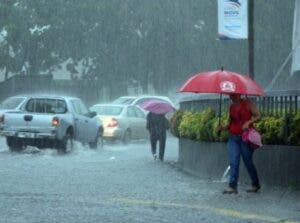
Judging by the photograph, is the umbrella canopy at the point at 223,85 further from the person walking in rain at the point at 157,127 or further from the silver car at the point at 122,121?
the silver car at the point at 122,121

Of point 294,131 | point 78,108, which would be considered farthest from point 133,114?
point 294,131

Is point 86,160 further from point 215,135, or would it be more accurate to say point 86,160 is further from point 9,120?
point 215,135

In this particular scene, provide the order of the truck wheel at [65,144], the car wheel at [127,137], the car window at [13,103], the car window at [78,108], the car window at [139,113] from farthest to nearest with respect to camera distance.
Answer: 1. the car window at [139,113]
2. the car wheel at [127,137]
3. the car window at [13,103]
4. the car window at [78,108]
5. the truck wheel at [65,144]

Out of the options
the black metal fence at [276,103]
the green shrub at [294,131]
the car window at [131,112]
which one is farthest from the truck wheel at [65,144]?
the green shrub at [294,131]

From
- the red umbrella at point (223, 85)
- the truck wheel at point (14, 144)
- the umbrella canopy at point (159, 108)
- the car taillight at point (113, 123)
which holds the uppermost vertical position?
the red umbrella at point (223, 85)

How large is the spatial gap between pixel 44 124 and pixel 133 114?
8.20m

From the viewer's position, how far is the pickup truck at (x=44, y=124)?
24609 mm

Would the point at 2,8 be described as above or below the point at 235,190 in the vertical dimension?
above

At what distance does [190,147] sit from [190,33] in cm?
3000

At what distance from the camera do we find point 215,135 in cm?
1719

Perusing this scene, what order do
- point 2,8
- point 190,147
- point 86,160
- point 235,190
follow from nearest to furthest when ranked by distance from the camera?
point 235,190 → point 190,147 → point 86,160 → point 2,8

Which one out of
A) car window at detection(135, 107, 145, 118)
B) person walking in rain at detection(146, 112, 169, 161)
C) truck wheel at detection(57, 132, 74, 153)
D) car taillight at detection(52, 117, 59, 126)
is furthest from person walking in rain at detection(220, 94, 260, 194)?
car window at detection(135, 107, 145, 118)

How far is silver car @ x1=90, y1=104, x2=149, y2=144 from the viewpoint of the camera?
31.0 meters

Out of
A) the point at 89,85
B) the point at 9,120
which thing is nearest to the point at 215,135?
the point at 9,120
